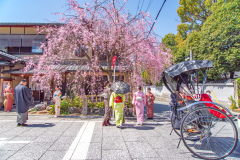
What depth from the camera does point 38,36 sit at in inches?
562

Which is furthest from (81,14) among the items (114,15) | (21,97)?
(21,97)

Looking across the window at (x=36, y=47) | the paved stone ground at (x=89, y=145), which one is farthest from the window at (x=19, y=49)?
the paved stone ground at (x=89, y=145)

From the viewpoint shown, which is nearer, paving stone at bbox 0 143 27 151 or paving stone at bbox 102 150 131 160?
paving stone at bbox 102 150 131 160

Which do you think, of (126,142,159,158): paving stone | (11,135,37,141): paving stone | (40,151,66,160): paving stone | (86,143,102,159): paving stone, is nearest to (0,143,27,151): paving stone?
(11,135,37,141): paving stone

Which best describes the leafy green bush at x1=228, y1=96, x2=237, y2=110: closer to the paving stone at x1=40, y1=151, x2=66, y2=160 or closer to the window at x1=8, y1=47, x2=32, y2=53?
the paving stone at x1=40, y1=151, x2=66, y2=160

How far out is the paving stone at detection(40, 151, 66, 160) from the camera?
11.2 feet

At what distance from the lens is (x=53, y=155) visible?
3.57 meters

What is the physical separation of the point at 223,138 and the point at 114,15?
7.31 meters

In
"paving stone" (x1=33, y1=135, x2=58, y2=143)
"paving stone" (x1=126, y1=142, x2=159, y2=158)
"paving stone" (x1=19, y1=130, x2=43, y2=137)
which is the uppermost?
"paving stone" (x1=19, y1=130, x2=43, y2=137)

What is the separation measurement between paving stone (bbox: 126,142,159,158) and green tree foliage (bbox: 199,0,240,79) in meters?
13.7

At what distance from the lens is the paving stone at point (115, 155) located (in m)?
3.44

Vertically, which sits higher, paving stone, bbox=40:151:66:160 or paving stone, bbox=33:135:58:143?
paving stone, bbox=33:135:58:143

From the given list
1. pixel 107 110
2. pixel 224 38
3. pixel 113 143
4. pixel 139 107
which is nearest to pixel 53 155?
pixel 113 143

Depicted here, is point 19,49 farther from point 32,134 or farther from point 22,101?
point 32,134
